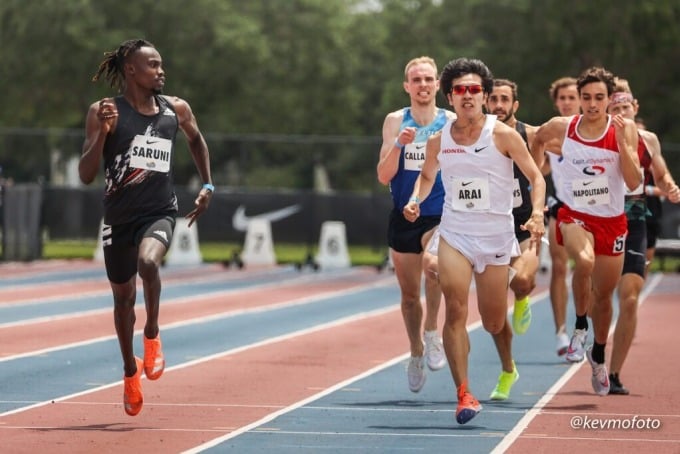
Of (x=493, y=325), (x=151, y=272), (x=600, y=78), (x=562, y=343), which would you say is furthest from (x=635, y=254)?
(x=151, y=272)

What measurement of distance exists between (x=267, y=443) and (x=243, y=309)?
40.9 feet

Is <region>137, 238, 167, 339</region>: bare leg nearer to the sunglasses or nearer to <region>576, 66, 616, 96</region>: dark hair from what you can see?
the sunglasses

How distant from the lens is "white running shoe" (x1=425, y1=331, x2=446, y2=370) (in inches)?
468

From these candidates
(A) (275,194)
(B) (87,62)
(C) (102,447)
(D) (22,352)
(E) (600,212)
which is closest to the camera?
(C) (102,447)

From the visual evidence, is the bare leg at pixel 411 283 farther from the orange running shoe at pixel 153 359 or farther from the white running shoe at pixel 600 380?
the orange running shoe at pixel 153 359

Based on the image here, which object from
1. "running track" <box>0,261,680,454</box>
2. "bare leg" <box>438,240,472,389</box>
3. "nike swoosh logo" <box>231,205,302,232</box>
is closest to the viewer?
"running track" <box>0,261,680,454</box>

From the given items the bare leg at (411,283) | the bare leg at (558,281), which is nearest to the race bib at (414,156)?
the bare leg at (411,283)

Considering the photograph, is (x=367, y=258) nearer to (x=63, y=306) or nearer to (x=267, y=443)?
(x=63, y=306)

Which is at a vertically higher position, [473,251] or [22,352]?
[473,251]

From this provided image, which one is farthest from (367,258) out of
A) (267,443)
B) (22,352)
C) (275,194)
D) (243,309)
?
(267,443)

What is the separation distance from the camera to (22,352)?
1510 cm

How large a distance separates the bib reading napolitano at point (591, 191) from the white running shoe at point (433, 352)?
1363 millimetres

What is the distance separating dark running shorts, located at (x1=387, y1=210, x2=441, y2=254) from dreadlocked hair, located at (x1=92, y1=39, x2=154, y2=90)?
2.40m

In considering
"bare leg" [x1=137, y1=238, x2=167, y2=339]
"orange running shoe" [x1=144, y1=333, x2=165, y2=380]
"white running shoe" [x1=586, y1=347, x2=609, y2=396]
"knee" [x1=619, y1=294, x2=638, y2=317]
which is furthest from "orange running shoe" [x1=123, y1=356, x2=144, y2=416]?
"knee" [x1=619, y1=294, x2=638, y2=317]
